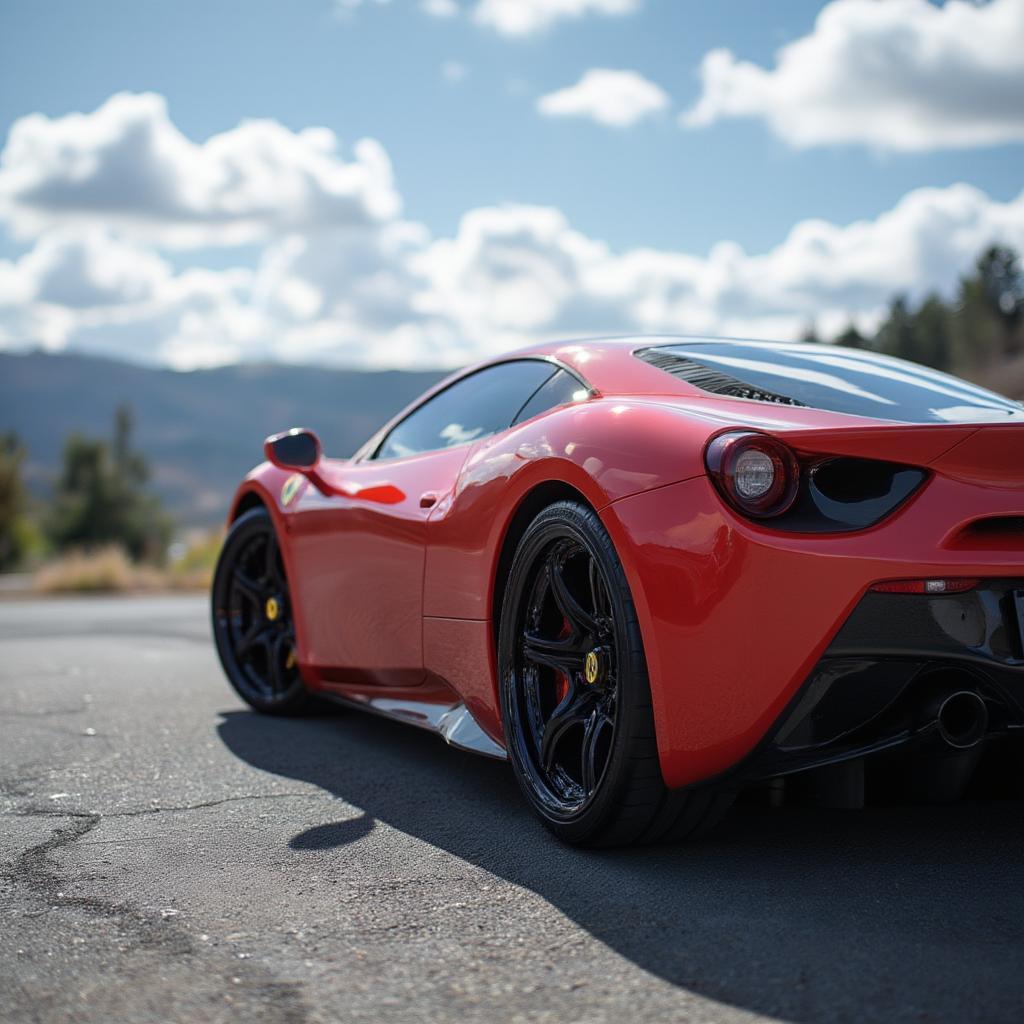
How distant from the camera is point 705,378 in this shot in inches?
129

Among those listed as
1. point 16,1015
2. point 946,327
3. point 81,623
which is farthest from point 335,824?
point 946,327

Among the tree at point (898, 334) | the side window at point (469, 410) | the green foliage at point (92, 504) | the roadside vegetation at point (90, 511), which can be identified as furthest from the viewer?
the tree at point (898, 334)

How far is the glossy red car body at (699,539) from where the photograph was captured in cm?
252

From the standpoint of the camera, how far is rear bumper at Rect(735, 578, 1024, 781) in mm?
2514

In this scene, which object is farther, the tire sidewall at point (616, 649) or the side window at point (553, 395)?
the side window at point (553, 395)

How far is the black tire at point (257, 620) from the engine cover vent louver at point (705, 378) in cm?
216

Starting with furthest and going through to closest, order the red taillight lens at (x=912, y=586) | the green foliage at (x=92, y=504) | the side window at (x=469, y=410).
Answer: the green foliage at (x=92, y=504)
the side window at (x=469, y=410)
the red taillight lens at (x=912, y=586)

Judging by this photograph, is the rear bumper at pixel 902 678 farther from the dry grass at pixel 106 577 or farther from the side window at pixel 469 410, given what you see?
the dry grass at pixel 106 577

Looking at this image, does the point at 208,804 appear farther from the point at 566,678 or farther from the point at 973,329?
the point at 973,329

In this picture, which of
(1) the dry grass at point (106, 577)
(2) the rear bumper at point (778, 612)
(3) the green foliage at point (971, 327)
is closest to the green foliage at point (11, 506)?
(1) the dry grass at point (106, 577)

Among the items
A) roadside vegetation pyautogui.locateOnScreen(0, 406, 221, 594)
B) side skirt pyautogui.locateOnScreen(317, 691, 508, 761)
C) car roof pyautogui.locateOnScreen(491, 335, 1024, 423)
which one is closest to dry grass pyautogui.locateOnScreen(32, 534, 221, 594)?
roadside vegetation pyautogui.locateOnScreen(0, 406, 221, 594)

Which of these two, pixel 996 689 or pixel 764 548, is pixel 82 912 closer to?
pixel 764 548

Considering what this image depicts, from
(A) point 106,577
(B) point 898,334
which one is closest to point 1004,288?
(B) point 898,334

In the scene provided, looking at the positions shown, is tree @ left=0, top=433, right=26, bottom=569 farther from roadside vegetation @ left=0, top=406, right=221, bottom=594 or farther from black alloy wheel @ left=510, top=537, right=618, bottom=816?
black alloy wheel @ left=510, top=537, right=618, bottom=816
